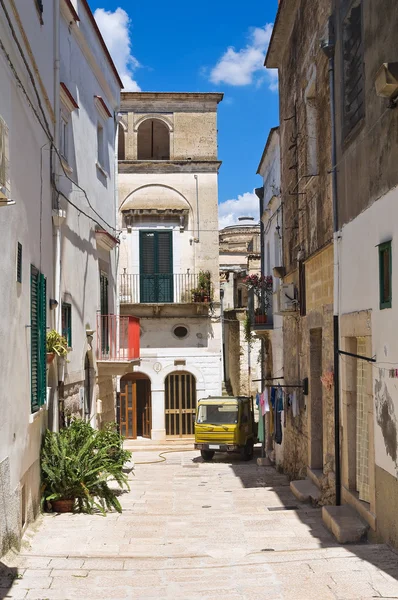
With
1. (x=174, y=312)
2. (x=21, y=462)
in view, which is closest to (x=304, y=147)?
(x=21, y=462)

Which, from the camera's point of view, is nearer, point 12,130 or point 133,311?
point 12,130

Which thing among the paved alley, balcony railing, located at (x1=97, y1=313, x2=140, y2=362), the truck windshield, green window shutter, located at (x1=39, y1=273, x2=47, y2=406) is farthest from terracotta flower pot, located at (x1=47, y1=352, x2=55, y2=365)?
the truck windshield

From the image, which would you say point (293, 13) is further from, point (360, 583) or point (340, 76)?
point (360, 583)

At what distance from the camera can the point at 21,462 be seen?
887 centimetres

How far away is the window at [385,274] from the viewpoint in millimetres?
7961

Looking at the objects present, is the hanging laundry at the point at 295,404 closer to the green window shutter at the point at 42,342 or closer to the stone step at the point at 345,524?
the stone step at the point at 345,524

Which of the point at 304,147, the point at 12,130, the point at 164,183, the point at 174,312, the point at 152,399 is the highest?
the point at 164,183

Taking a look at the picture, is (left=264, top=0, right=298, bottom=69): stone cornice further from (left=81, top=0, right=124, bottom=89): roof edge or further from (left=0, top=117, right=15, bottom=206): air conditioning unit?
(left=0, top=117, right=15, bottom=206): air conditioning unit

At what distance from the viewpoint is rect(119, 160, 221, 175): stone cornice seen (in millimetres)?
27547

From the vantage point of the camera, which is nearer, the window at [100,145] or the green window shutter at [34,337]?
the green window shutter at [34,337]

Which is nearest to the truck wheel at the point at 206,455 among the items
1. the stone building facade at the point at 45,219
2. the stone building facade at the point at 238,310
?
the stone building facade at the point at 238,310

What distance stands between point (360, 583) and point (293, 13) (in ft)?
39.2

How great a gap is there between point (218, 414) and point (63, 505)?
492 inches

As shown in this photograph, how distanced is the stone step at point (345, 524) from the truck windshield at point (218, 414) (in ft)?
41.2
